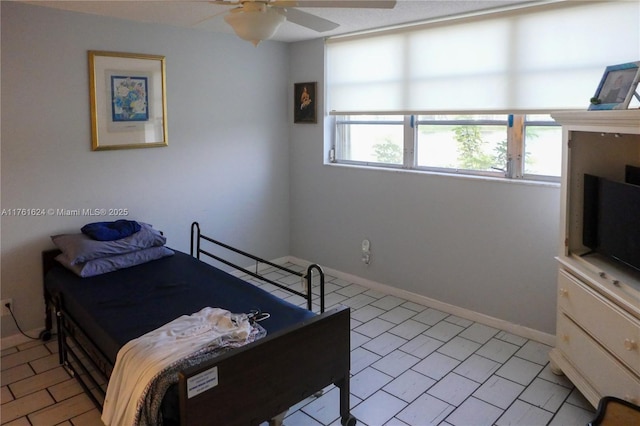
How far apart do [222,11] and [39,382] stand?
2554mm

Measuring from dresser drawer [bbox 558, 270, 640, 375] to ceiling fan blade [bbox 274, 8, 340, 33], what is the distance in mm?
1862

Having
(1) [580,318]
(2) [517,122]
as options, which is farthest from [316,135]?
(1) [580,318]

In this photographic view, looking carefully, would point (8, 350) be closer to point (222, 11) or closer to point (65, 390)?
point (65, 390)

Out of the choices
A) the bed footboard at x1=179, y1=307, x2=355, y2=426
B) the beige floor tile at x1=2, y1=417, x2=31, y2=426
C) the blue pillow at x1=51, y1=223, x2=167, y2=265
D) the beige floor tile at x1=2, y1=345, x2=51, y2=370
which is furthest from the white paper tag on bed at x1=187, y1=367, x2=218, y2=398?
the beige floor tile at x1=2, y1=345, x2=51, y2=370

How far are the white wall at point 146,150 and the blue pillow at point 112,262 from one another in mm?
472

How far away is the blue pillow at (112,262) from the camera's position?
10.6 feet

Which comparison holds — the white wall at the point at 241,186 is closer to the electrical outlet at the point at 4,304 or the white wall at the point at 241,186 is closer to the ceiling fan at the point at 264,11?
the electrical outlet at the point at 4,304

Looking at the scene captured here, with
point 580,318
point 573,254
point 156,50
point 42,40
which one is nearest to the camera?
point 580,318

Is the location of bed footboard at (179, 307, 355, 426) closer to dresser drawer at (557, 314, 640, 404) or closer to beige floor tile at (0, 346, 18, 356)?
dresser drawer at (557, 314, 640, 404)

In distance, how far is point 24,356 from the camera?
328 cm

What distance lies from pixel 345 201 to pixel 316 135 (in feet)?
2.32

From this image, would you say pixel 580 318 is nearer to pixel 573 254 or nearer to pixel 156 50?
pixel 573 254

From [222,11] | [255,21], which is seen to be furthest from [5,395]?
[222,11]

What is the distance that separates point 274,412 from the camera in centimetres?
217
